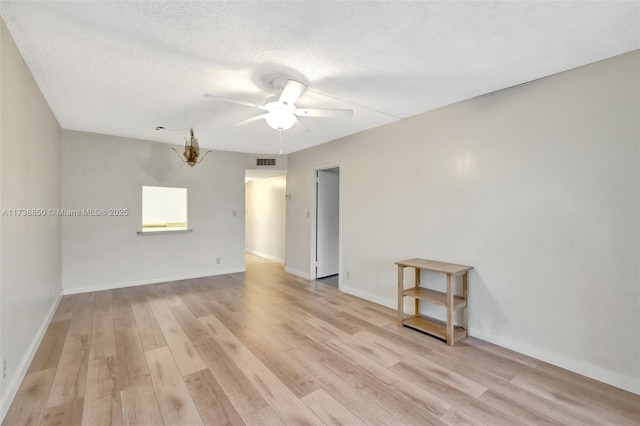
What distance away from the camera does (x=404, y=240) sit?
360 centimetres

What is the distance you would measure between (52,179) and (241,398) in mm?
3554

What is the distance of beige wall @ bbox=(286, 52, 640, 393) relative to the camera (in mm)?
2100

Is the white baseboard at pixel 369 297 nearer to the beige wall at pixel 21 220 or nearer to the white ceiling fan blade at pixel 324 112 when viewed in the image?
the white ceiling fan blade at pixel 324 112

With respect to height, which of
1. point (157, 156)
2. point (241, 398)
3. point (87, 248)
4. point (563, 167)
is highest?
point (157, 156)

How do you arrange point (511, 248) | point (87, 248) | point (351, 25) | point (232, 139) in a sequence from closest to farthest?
point (351, 25) < point (511, 248) < point (87, 248) < point (232, 139)

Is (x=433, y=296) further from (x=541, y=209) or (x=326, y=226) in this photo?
(x=326, y=226)

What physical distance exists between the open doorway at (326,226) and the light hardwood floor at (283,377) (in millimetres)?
1941

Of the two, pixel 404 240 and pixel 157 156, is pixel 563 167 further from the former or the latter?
pixel 157 156

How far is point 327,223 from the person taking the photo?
5473 millimetres

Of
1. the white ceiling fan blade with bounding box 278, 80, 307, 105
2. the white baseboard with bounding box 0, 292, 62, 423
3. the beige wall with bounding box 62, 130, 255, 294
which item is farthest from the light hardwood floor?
the white ceiling fan blade with bounding box 278, 80, 307, 105

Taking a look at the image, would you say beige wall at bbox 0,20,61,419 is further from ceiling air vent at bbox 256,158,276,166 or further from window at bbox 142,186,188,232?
ceiling air vent at bbox 256,158,276,166

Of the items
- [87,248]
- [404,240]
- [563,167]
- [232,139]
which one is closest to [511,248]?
[563,167]

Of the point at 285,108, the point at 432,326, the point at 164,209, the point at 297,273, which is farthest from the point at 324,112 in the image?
the point at 164,209

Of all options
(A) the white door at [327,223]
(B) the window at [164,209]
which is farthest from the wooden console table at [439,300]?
(B) the window at [164,209]
